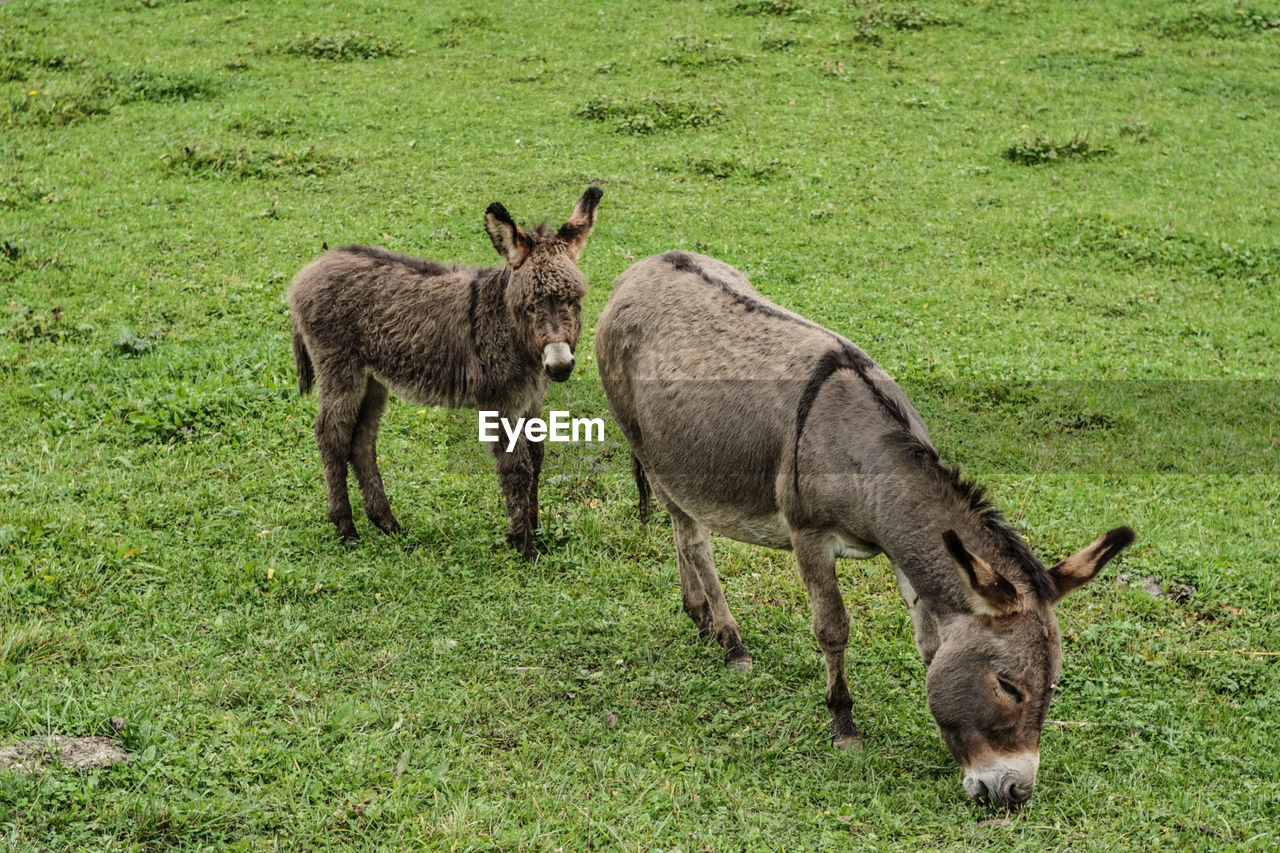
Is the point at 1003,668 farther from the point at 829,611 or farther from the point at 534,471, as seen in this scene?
the point at 534,471

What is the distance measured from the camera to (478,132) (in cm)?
1442

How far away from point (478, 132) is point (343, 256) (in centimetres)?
786

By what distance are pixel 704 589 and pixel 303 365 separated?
3.38 metres

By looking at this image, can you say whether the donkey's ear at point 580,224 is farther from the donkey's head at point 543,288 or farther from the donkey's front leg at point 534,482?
the donkey's front leg at point 534,482

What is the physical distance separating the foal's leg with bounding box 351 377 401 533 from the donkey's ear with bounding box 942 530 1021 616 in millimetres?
4082

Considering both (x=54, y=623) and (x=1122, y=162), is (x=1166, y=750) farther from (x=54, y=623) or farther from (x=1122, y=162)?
(x=1122, y=162)

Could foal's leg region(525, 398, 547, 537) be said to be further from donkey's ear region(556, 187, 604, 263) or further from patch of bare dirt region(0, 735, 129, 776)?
patch of bare dirt region(0, 735, 129, 776)

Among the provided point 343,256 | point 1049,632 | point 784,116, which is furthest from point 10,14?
point 1049,632

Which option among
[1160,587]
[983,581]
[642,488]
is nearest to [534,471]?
[642,488]

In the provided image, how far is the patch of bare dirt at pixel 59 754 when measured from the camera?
4281mm

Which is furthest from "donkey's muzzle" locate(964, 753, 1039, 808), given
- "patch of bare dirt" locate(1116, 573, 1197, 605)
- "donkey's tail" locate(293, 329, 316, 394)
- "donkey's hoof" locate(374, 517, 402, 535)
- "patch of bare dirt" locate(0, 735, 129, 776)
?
"donkey's tail" locate(293, 329, 316, 394)

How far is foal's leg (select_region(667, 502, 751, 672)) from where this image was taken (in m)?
5.78

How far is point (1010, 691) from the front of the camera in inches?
165

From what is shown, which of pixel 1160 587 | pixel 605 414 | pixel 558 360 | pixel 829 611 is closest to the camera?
pixel 829 611
